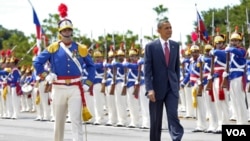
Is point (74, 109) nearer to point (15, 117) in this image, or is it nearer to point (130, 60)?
point (130, 60)

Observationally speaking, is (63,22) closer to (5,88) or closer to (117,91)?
(117,91)

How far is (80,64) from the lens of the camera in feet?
42.9

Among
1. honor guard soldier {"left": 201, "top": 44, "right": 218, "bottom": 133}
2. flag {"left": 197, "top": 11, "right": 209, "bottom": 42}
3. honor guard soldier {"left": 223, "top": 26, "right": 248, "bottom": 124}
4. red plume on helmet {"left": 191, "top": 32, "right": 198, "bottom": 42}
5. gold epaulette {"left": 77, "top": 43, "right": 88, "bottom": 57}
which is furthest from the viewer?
flag {"left": 197, "top": 11, "right": 209, "bottom": 42}

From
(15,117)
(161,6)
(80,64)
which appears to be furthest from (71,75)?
(161,6)

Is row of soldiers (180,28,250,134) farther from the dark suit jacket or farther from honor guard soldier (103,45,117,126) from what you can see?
the dark suit jacket

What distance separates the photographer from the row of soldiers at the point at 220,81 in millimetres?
16266

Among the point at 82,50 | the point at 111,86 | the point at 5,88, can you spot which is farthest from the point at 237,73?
the point at 5,88

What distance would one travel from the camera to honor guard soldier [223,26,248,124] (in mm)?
16188

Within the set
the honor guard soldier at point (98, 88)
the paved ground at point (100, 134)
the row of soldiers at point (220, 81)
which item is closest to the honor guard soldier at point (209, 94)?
the row of soldiers at point (220, 81)

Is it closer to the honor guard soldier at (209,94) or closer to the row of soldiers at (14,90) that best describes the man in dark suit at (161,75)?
the honor guard soldier at (209,94)

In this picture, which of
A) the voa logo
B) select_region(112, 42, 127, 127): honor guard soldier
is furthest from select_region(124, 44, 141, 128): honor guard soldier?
the voa logo

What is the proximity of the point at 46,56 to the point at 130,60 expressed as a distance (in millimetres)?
7129

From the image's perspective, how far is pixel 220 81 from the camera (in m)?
16.6

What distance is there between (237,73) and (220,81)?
465 mm
